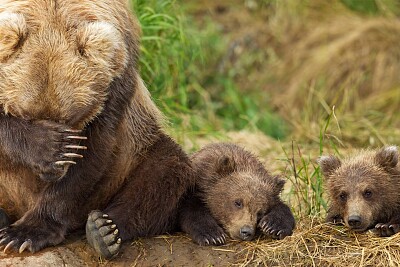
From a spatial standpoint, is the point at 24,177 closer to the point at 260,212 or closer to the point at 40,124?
the point at 40,124

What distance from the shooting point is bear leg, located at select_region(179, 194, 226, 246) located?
6.79 m

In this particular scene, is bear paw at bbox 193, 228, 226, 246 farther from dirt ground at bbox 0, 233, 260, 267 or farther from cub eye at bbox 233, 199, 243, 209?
cub eye at bbox 233, 199, 243, 209

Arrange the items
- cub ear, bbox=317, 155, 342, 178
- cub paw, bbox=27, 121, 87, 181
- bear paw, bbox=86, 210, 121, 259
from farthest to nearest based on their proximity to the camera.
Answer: cub ear, bbox=317, 155, 342, 178, bear paw, bbox=86, 210, 121, 259, cub paw, bbox=27, 121, 87, 181

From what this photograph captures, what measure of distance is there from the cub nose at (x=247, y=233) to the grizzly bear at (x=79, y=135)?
53 cm

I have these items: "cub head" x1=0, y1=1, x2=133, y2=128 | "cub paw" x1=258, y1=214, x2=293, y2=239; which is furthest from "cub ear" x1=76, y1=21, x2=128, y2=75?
"cub paw" x1=258, y1=214, x2=293, y2=239

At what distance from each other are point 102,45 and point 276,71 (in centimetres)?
752

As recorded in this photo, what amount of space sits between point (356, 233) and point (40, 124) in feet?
8.20

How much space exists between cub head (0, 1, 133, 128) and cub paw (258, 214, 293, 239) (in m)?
1.55

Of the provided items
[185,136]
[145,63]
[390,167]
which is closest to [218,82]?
[185,136]

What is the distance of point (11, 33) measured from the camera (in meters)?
5.90

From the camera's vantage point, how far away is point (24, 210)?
6770 millimetres

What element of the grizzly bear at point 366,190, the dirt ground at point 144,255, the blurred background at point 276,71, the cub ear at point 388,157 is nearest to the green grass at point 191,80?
the blurred background at point 276,71

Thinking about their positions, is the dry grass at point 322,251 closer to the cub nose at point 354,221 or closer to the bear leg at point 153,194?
the cub nose at point 354,221

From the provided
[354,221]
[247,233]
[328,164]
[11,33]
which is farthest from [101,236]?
[328,164]
